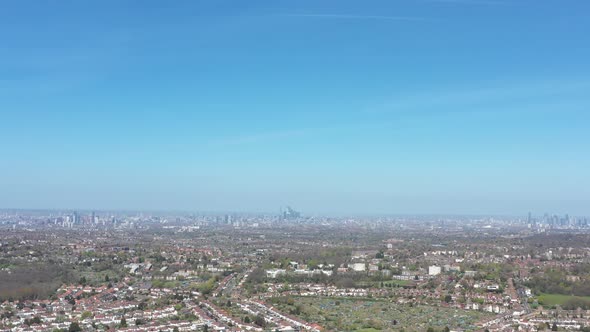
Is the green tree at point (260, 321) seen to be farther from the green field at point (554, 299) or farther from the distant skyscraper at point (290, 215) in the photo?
the distant skyscraper at point (290, 215)

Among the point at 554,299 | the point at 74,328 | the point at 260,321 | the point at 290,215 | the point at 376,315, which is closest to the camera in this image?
the point at 74,328

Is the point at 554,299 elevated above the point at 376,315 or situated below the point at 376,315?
above

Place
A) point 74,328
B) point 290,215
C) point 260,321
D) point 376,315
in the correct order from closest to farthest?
point 74,328
point 260,321
point 376,315
point 290,215

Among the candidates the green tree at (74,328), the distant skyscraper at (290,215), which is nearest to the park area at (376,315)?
the green tree at (74,328)

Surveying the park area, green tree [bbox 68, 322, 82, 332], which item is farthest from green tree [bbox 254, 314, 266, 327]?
green tree [bbox 68, 322, 82, 332]

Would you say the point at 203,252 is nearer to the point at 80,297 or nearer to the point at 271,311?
the point at 80,297

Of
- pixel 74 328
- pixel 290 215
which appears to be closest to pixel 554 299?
pixel 74 328

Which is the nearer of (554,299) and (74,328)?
(74,328)

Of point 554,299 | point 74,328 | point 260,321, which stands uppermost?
point 554,299

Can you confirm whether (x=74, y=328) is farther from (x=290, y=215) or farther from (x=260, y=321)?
(x=290, y=215)
